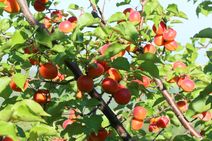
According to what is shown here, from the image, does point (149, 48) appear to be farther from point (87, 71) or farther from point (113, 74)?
point (87, 71)

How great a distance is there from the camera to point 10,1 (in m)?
2.70

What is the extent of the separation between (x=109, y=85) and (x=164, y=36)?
1.22 metres

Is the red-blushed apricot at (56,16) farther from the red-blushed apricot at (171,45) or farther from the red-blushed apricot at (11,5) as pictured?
the red-blushed apricot at (11,5)

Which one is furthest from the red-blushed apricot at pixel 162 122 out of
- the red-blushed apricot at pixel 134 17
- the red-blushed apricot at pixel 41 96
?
the red-blushed apricot at pixel 41 96

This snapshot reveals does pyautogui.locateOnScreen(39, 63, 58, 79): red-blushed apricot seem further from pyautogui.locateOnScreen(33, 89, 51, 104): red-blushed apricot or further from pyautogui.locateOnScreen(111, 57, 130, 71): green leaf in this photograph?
pyautogui.locateOnScreen(111, 57, 130, 71): green leaf

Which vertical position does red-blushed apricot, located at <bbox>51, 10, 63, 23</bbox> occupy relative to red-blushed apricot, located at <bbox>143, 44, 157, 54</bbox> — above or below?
above

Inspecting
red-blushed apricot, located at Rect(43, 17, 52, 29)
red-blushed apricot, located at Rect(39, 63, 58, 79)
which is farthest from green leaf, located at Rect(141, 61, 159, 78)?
red-blushed apricot, located at Rect(43, 17, 52, 29)

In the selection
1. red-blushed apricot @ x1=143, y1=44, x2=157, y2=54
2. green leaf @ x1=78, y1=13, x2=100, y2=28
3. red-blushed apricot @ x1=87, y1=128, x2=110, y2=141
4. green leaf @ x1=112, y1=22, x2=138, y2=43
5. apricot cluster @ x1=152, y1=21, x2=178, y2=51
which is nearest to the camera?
green leaf @ x1=112, y1=22, x2=138, y2=43

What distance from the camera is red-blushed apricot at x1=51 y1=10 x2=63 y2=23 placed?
4176 millimetres

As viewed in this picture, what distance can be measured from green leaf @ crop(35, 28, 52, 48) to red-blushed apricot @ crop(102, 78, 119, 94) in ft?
1.91

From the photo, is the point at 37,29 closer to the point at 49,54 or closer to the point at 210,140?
the point at 49,54

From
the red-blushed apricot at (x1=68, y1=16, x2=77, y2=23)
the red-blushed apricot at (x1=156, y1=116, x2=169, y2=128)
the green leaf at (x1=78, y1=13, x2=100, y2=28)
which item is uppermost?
the red-blushed apricot at (x1=68, y1=16, x2=77, y2=23)

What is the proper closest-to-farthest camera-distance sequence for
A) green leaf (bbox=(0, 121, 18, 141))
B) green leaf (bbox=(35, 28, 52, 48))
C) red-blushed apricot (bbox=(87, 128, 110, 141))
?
green leaf (bbox=(0, 121, 18, 141)) → green leaf (bbox=(35, 28, 52, 48)) → red-blushed apricot (bbox=(87, 128, 110, 141))

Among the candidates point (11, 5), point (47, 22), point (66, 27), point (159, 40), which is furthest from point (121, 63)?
point (47, 22)
